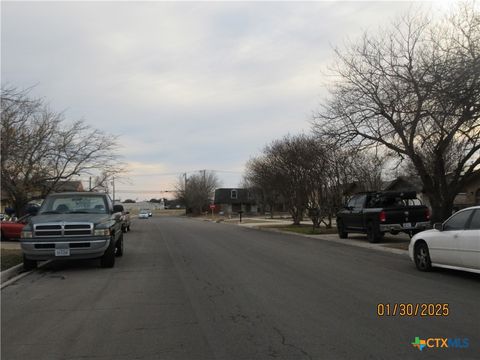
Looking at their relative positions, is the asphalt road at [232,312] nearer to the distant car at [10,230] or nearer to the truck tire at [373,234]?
the truck tire at [373,234]

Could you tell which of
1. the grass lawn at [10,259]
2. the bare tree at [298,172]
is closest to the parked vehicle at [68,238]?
the grass lawn at [10,259]

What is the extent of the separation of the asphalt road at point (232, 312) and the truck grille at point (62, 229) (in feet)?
3.16

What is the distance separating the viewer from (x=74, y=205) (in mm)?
13086

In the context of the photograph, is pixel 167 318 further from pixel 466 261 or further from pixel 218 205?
pixel 218 205

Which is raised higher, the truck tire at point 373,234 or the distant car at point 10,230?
the distant car at point 10,230

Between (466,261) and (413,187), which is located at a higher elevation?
(413,187)

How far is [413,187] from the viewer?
46156mm

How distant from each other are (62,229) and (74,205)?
1637 mm

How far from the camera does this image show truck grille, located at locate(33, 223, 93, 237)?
1148cm

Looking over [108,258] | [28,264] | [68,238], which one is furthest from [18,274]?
[108,258]

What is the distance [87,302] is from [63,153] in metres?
13.8

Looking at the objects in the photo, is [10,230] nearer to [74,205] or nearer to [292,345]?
[74,205]

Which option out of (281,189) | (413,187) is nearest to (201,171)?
(413,187)

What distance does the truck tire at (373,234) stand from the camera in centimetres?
1878
